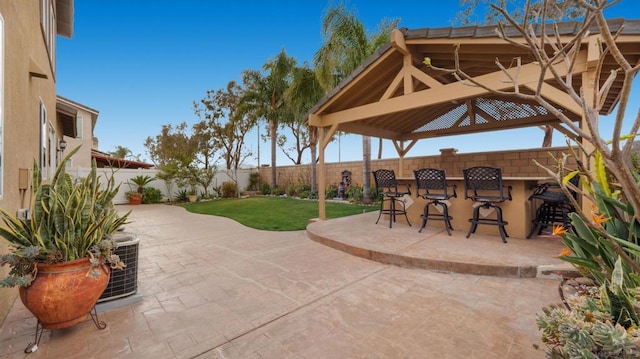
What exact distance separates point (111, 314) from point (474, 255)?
13.7ft

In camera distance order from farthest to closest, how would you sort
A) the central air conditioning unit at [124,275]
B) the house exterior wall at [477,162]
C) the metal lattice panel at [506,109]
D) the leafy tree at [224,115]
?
1. the leafy tree at [224,115]
2. the house exterior wall at [477,162]
3. the metal lattice panel at [506,109]
4. the central air conditioning unit at [124,275]

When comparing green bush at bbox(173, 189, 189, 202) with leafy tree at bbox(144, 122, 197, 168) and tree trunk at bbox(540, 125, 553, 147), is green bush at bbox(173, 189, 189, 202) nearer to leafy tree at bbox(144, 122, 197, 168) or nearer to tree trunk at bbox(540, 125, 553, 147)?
leafy tree at bbox(144, 122, 197, 168)

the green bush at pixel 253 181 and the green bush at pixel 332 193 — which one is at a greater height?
the green bush at pixel 253 181

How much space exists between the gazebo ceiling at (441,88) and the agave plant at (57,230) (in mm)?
3404

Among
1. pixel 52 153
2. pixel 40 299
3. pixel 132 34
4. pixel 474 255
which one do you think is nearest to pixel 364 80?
pixel 474 255

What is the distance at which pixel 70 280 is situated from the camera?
81.3 inches

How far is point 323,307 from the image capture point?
103 inches

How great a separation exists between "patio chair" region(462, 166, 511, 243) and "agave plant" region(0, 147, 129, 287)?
194 inches

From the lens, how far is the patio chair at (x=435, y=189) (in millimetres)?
4969

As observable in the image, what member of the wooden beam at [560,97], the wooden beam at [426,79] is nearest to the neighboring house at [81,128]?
the wooden beam at [426,79]

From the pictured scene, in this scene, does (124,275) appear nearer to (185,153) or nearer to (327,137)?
(327,137)

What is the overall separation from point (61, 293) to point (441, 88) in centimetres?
507

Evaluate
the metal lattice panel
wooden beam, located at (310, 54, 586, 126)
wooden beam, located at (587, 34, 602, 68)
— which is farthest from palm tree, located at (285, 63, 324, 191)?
wooden beam, located at (587, 34, 602, 68)

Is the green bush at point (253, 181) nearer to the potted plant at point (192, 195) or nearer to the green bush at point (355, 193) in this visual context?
the potted plant at point (192, 195)
